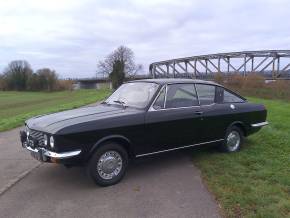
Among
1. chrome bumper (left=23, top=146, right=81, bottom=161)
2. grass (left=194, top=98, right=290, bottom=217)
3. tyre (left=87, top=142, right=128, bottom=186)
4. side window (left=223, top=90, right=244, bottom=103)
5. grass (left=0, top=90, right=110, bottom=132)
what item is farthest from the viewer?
grass (left=0, top=90, right=110, bottom=132)

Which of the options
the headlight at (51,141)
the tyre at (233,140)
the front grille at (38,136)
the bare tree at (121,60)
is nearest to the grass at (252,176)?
the tyre at (233,140)

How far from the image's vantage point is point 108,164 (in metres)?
5.97

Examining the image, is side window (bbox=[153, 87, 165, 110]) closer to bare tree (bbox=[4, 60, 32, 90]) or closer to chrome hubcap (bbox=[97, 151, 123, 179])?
chrome hubcap (bbox=[97, 151, 123, 179])

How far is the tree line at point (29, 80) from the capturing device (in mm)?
108562

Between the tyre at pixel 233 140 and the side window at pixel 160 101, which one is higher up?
the side window at pixel 160 101

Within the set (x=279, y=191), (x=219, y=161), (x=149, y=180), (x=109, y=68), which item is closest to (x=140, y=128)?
(x=149, y=180)

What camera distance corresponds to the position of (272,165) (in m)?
6.82

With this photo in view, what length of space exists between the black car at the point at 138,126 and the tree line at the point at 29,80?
104 meters

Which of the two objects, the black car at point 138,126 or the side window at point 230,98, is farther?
the side window at point 230,98

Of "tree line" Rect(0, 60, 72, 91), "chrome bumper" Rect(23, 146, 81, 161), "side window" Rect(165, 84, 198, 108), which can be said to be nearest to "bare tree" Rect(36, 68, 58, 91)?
"tree line" Rect(0, 60, 72, 91)

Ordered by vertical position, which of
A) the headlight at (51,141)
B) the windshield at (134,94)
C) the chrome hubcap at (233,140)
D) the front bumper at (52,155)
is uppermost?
the windshield at (134,94)

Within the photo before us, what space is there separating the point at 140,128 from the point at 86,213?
1.86 meters

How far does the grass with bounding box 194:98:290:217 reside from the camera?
490cm

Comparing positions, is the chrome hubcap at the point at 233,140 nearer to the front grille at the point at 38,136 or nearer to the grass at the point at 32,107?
the front grille at the point at 38,136
